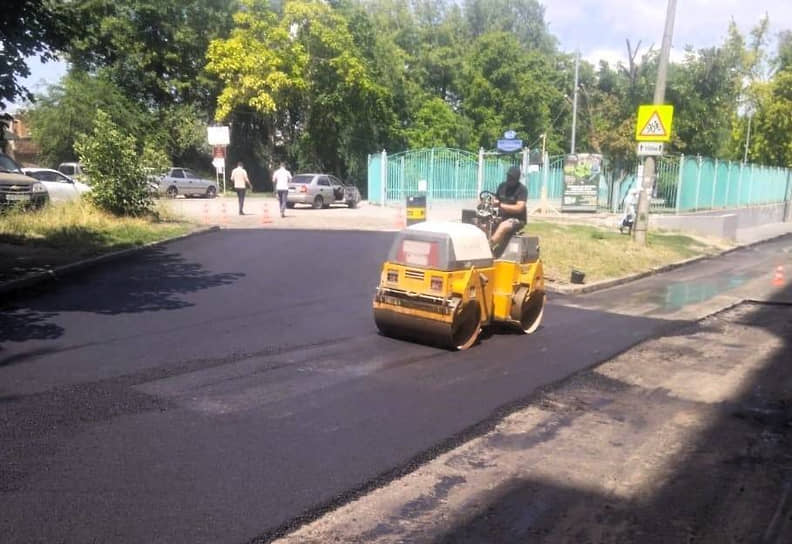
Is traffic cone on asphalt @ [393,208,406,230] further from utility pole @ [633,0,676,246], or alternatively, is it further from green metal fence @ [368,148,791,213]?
utility pole @ [633,0,676,246]

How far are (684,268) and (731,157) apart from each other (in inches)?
1547

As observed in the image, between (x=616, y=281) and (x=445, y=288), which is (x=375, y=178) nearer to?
(x=616, y=281)

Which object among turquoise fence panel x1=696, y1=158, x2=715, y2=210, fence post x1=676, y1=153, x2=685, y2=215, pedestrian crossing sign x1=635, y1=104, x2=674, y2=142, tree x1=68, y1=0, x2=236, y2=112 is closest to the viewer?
pedestrian crossing sign x1=635, y1=104, x2=674, y2=142

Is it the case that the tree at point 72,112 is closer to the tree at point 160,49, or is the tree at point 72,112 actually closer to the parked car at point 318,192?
the tree at point 160,49

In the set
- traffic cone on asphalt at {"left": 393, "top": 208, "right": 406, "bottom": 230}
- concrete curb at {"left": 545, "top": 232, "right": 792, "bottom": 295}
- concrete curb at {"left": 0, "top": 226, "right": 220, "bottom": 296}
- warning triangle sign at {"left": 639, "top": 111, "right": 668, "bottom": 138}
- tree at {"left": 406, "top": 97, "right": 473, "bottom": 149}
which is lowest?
concrete curb at {"left": 545, "top": 232, "right": 792, "bottom": 295}

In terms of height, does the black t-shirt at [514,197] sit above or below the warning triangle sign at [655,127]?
below

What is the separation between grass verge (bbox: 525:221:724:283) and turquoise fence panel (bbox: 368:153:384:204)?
11.5 meters

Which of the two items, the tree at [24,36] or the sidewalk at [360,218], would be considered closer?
Answer: the tree at [24,36]

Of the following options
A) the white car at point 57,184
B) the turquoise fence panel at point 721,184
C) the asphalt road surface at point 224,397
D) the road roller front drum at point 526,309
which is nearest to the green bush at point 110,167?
the white car at point 57,184

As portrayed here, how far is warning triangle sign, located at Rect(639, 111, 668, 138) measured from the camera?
1720 centimetres

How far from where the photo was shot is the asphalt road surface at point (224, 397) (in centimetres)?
410

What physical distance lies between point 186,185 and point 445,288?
101ft

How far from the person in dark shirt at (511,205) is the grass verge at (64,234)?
23.5 ft

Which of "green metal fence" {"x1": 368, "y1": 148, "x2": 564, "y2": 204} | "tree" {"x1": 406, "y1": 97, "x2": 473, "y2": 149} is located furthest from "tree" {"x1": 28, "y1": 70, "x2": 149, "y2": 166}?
"tree" {"x1": 406, "y1": 97, "x2": 473, "y2": 149}
